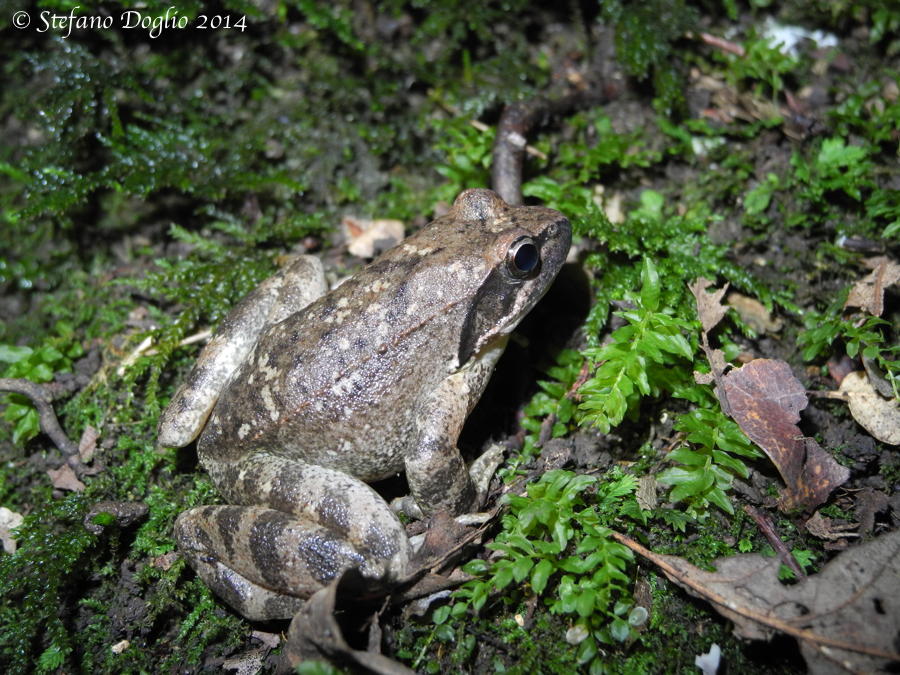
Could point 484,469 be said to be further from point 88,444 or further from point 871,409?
point 88,444

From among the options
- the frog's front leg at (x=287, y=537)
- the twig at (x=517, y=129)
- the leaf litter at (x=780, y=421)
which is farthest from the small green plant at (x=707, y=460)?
the twig at (x=517, y=129)

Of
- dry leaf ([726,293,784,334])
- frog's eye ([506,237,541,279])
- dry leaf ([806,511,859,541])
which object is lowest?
dry leaf ([806,511,859,541])

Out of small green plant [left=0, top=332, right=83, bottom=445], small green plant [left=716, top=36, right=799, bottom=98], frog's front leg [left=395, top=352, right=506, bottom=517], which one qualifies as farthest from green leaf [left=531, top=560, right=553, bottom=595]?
small green plant [left=716, top=36, right=799, bottom=98]

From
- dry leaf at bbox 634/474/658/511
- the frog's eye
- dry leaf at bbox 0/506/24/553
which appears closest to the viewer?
dry leaf at bbox 634/474/658/511

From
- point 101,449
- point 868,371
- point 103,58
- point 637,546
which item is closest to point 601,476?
point 637,546

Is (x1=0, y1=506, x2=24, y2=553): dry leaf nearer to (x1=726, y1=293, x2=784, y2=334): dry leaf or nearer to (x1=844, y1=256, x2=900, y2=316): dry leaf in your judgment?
(x1=726, y1=293, x2=784, y2=334): dry leaf

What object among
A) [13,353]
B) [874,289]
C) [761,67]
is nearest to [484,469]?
[874,289]

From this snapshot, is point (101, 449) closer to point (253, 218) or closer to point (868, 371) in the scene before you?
point (253, 218)
